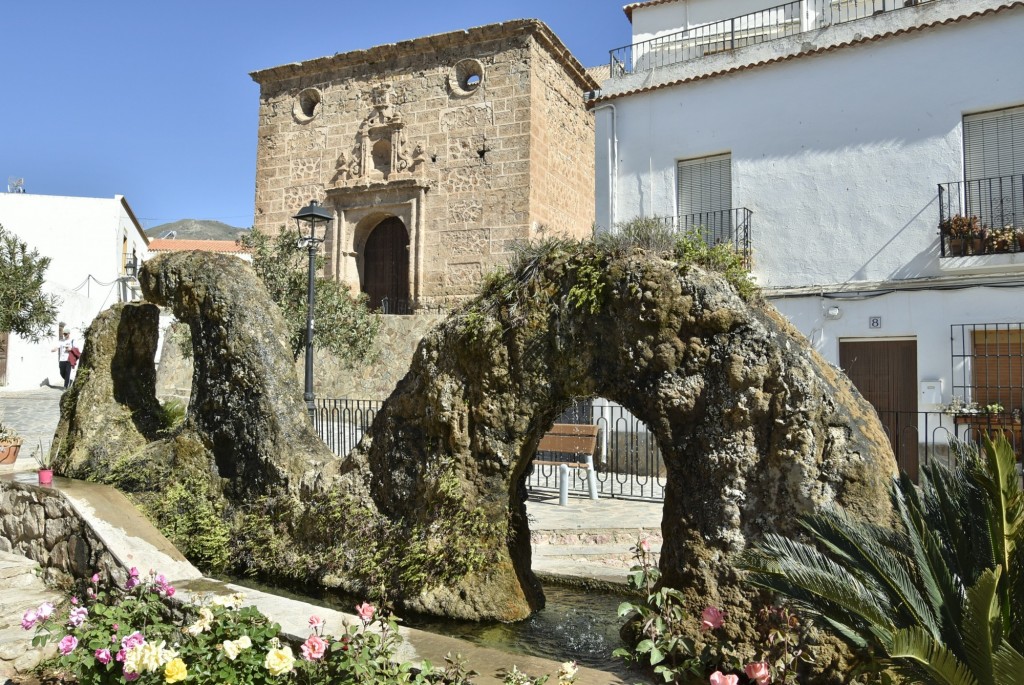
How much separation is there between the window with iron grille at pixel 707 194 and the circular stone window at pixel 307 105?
524 inches

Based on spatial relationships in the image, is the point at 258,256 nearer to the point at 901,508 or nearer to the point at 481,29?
the point at 481,29

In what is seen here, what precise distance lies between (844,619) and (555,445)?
24.4 ft

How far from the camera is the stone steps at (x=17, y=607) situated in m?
4.35

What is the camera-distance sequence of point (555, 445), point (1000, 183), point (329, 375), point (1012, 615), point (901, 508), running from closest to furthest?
point (1012, 615), point (901, 508), point (555, 445), point (1000, 183), point (329, 375)

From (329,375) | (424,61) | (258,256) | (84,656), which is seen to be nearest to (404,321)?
(329,375)

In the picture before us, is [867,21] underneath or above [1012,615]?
above

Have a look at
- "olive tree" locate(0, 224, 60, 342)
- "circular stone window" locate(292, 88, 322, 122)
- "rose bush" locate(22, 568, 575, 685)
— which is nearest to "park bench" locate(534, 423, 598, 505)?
"rose bush" locate(22, 568, 575, 685)

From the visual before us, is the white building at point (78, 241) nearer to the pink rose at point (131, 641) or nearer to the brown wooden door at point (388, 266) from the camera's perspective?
the brown wooden door at point (388, 266)

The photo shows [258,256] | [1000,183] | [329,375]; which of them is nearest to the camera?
[1000,183]

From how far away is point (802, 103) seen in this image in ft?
40.9

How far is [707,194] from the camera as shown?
13430 millimetres

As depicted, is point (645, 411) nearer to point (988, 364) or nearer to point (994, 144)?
point (988, 364)

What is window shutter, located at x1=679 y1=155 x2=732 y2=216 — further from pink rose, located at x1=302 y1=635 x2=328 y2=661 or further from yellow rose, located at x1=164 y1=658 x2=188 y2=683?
yellow rose, located at x1=164 y1=658 x2=188 y2=683

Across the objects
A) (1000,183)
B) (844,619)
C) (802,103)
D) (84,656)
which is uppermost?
(802,103)
